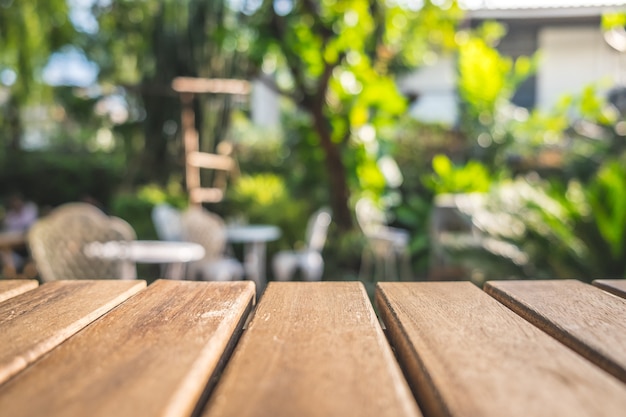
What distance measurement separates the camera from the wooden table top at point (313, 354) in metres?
0.50

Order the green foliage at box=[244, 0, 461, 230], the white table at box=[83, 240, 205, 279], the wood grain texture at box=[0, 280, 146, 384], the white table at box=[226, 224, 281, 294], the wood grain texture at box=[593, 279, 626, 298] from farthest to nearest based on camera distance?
the white table at box=[226, 224, 281, 294]
the green foliage at box=[244, 0, 461, 230]
the white table at box=[83, 240, 205, 279]
the wood grain texture at box=[593, 279, 626, 298]
the wood grain texture at box=[0, 280, 146, 384]

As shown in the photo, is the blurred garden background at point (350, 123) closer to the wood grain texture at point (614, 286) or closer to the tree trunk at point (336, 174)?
the tree trunk at point (336, 174)

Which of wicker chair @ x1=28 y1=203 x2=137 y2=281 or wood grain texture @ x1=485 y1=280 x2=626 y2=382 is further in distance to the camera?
wicker chair @ x1=28 y1=203 x2=137 y2=281

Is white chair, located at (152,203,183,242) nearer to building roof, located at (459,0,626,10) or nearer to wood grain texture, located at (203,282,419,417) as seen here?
wood grain texture, located at (203,282,419,417)

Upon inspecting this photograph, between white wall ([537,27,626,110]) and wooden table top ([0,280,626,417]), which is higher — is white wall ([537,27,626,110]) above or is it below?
above

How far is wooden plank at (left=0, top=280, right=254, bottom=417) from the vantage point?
50 cm

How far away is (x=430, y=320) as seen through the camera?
0.77 meters

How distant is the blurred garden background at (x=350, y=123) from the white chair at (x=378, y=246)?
0.15m

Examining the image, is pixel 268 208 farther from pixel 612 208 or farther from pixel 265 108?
pixel 265 108

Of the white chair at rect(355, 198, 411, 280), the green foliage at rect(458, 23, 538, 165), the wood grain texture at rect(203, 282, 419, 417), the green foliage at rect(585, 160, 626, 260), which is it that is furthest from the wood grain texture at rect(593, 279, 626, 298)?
the green foliage at rect(458, 23, 538, 165)

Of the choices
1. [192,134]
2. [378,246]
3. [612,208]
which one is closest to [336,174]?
[378,246]

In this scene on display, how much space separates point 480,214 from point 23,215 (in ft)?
16.2

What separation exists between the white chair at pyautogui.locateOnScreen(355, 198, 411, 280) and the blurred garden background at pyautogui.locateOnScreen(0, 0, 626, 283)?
0.15 meters

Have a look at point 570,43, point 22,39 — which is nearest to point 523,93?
point 570,43
